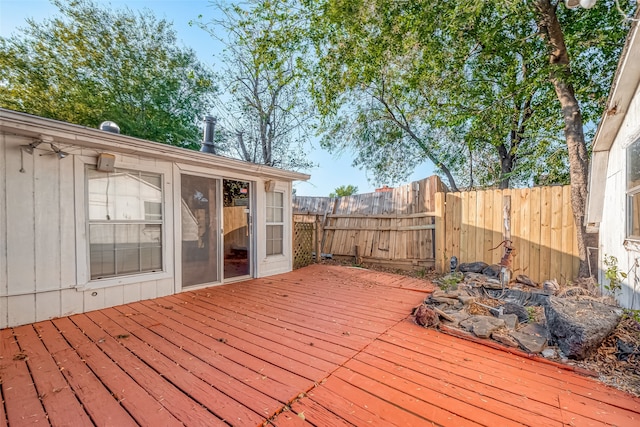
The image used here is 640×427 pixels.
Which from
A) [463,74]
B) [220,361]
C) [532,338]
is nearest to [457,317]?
[532,338]

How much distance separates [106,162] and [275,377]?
3342mm

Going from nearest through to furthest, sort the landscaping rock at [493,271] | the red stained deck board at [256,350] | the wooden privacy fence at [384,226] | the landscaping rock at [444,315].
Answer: the red stained deck board at [256,350], the landscaping rock at [444,315], the landscaping rock at [493,271], the wooden privacy fence at [384,226]

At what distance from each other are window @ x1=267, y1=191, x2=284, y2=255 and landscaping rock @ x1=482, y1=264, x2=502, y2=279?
4.03 meters

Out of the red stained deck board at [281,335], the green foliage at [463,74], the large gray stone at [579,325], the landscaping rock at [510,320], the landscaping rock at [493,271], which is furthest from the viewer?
the green foliage at [463,74]

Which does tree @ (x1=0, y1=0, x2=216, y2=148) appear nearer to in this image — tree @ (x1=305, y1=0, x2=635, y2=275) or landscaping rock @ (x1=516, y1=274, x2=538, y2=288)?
tree @ (x1=305, y1=0, x2=635, y2=275)

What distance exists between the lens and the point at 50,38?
29.1ft

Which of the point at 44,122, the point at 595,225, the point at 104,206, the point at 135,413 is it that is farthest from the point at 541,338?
the point at 44,122

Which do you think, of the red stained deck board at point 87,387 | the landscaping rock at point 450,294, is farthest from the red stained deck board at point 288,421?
the landscaping rock at point 450,294

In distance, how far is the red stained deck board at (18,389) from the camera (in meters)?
1.53

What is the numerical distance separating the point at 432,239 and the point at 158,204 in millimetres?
5373

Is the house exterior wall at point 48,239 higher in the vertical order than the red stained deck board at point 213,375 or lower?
higher

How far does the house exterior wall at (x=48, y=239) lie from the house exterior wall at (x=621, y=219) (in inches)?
224

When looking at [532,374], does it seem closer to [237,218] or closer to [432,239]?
[432,239]

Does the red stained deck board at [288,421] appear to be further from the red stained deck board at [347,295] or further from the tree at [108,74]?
the tree at [108,74]
